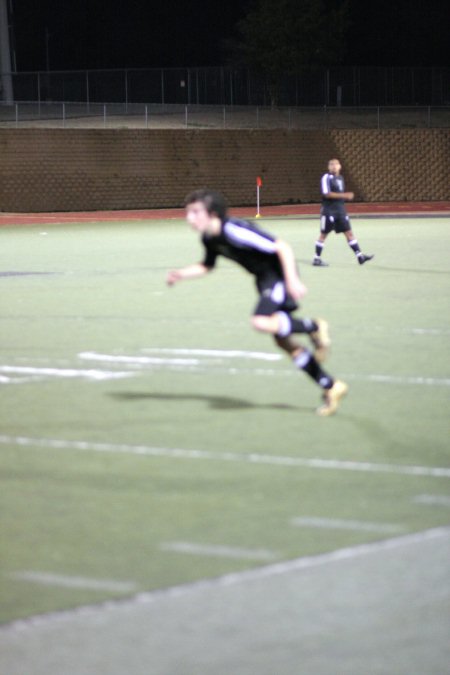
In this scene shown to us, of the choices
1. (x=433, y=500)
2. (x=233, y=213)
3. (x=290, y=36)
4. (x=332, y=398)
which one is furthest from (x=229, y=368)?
(x=290, y=36)

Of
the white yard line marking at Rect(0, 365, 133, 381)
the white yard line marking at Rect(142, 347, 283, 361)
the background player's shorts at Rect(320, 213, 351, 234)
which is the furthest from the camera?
the background player's shorts at Rect(320, 213, 351, 234)

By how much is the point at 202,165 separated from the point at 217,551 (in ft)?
164

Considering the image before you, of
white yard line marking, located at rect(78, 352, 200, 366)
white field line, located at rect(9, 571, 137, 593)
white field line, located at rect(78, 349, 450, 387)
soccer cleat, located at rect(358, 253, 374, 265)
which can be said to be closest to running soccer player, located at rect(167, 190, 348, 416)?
white field line, located at rect(78, 349, 450, 387)

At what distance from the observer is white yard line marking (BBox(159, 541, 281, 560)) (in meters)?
6.72

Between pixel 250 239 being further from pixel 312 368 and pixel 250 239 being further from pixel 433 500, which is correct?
pixel 433 500

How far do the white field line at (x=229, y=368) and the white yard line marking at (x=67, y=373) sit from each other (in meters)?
0.47

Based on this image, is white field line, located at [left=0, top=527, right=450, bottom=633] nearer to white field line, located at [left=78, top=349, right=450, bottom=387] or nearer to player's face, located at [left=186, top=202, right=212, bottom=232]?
player's face, located at [left=186, top=202, right=212, bottom=232]

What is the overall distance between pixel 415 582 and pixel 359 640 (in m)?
0.83

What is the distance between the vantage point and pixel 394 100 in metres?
71.5

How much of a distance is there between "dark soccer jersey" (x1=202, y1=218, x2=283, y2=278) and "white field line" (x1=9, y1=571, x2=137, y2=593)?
14.0ft

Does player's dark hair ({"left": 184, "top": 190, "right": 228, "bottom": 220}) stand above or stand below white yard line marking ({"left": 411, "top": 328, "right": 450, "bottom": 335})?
above

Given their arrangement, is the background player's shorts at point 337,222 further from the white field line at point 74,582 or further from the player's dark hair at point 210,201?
the white field line at point 74,582

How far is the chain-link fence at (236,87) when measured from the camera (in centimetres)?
6538

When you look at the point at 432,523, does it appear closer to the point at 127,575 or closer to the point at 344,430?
the point at 127,575
